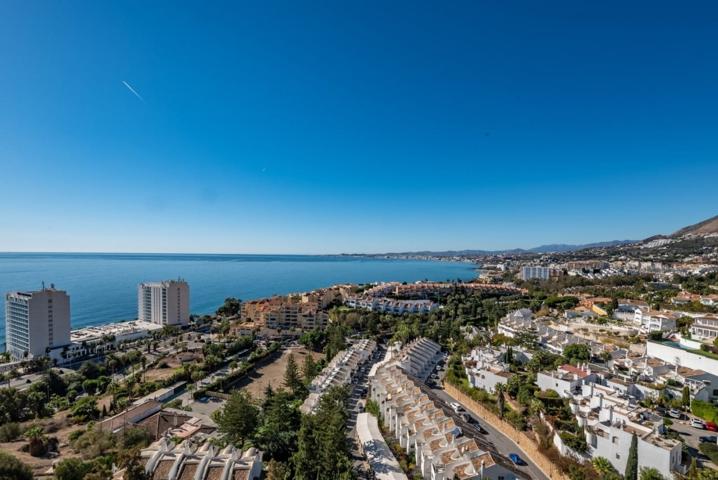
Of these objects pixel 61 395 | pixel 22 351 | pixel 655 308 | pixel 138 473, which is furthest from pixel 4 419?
pixel 655 308

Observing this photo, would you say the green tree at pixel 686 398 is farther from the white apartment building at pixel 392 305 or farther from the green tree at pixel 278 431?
the white apartment building at pixel 392 305

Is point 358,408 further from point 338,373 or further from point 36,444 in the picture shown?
point 36,444

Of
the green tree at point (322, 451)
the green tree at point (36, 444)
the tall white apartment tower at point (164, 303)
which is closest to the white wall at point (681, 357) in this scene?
the green tree at point (322, 451)

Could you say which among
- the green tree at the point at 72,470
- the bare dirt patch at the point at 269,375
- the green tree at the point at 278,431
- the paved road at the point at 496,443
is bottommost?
the bare dirt patch at the point at 269,375

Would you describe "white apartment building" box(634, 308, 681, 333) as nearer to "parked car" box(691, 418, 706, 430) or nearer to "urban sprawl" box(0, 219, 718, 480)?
"urban sprawl" box(0, 219, 718, 480)

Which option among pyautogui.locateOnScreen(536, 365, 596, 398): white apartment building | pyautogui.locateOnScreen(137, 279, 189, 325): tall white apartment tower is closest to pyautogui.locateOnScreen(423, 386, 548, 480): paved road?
pyautogui.locateOnScreen(536, 365, 596, 398): white apartment building

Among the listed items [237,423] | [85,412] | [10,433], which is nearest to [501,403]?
[237,423]

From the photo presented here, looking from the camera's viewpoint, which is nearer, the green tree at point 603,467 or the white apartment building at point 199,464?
the white apartment building at point 199,464
